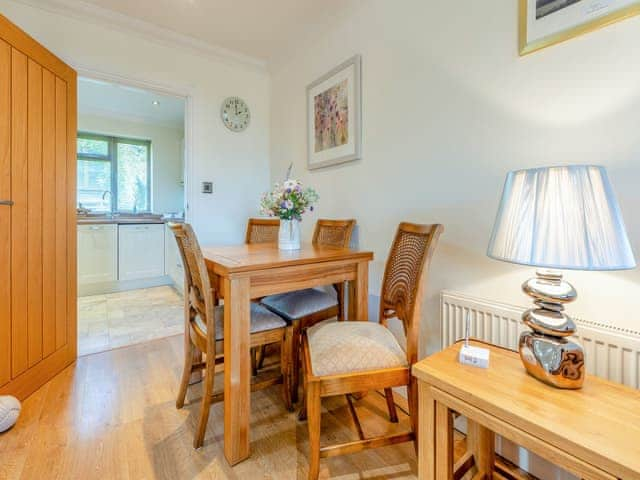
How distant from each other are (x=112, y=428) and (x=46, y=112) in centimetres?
185

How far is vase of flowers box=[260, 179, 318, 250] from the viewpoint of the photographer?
68.0 inches

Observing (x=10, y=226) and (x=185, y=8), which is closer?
(x=10, y=226)

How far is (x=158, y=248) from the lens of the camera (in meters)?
4.32

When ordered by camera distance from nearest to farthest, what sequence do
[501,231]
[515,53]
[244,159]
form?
[501,231] → [515,53] → [244,159]

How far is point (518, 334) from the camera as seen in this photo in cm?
117

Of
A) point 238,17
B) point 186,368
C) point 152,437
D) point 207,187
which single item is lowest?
point 152,437

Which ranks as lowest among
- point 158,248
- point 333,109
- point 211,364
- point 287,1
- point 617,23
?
point 211,364

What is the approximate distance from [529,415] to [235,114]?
3.08 metres

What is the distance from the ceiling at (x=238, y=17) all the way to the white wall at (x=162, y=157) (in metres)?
2.62

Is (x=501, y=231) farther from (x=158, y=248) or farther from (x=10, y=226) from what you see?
(x=158, y=248)

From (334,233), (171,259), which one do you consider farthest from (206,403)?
(171,259)

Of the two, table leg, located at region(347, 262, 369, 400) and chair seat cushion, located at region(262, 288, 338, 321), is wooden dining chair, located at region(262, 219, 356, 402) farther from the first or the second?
table leg, located at region(347, 262, 369, 400)

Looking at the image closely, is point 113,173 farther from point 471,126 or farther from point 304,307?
point 471,126

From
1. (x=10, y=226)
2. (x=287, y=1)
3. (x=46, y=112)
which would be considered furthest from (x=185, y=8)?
(x=10, y=226)
